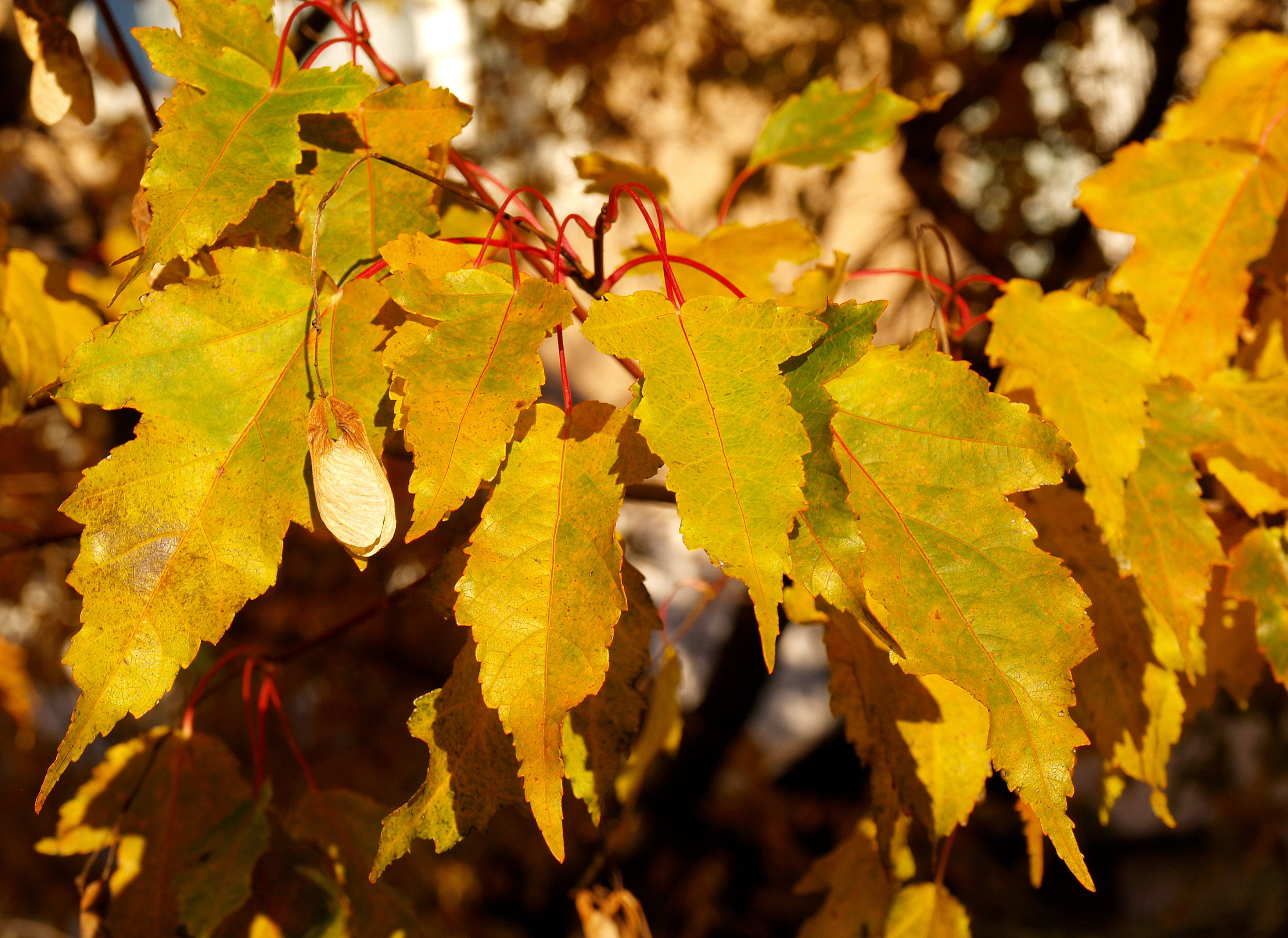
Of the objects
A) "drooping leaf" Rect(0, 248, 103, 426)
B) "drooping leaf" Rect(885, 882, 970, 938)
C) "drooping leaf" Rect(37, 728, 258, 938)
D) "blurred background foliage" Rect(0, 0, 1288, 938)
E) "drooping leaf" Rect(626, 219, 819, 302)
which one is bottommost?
"blurred background foliage" Rect(0, 0, 1288, 938)

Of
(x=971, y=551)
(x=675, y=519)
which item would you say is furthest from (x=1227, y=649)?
(x=675, y=519)

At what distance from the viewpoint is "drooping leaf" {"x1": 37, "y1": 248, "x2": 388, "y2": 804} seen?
0.44 metres

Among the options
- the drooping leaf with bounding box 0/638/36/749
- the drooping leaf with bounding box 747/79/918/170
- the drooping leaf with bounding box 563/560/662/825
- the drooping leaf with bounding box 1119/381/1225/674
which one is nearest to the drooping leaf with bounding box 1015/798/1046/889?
the drooping leaf with bounding box 1119/381/1225/674

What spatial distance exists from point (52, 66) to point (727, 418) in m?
0.72

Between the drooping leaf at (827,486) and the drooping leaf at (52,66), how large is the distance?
70 centimetres

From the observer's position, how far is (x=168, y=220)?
1.50 feet

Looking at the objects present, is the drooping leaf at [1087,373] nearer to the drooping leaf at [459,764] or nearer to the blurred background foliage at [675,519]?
the drooping leaf at [459,764]

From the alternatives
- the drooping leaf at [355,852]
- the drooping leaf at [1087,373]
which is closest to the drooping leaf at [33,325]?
the drooping leaf at [355,852]

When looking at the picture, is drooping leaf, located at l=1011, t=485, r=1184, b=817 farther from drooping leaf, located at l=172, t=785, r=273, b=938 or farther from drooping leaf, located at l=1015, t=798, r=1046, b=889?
drooping leaf, located at l=172, t=785, r=273, b=938

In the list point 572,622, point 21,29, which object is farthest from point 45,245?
point 572,622

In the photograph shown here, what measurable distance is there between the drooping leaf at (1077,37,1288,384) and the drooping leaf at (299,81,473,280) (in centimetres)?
50

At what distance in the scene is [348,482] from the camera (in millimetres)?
442

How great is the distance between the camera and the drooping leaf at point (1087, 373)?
0.56 m

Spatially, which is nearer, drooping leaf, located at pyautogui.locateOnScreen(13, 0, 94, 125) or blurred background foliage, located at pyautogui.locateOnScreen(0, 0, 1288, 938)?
drooping leaf, located at pyautogui.locateOnScreen(13, 0, 94, 125)
